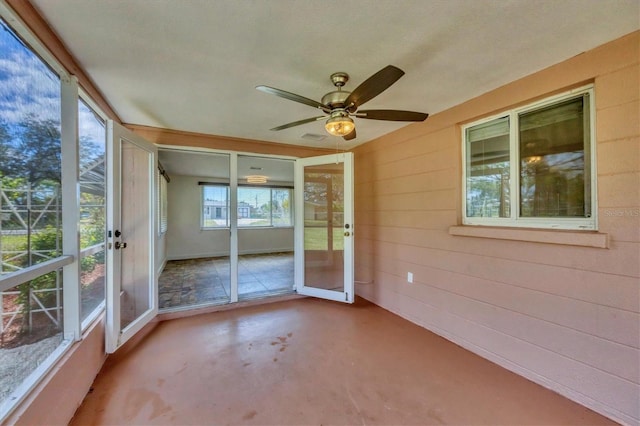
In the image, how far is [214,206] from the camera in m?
7.54

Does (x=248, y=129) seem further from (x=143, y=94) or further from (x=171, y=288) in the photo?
(x=171, y=288)

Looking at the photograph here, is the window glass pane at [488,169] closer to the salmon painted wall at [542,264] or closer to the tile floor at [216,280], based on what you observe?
the salmon painted wall at [542,264]

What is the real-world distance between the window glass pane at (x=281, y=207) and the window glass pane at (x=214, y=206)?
4.48 feet

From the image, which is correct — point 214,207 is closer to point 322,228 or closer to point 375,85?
point 322,228

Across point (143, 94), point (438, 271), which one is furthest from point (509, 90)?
point (143, 94)

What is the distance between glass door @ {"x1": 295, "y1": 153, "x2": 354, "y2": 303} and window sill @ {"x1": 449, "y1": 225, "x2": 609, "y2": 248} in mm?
1679

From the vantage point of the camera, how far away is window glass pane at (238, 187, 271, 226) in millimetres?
7742

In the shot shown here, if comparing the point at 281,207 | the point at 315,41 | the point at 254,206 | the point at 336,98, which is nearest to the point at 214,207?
the point at 254,206

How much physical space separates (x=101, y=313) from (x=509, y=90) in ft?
12.9

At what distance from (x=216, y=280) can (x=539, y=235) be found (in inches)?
185

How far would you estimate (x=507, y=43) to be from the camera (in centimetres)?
168

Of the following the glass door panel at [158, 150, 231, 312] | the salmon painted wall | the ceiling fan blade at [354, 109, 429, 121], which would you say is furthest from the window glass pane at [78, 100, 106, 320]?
the salmon painted wall

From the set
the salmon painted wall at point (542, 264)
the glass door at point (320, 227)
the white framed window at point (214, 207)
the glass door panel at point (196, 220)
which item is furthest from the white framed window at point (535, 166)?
the white framed window at point (214, 207)

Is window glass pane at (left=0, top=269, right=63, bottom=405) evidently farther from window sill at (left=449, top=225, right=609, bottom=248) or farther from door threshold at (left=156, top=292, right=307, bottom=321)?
window sill at (left=449, top=225, right=609, bottom=248)
